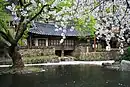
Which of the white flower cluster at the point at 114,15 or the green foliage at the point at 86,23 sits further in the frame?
the green foliage at the point at 86,23

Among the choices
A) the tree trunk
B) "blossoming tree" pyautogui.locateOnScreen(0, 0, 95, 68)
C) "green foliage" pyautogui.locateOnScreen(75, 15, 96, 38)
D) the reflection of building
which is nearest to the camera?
"blossoming tree" pyautogui.locateOnScreen(0, 0, 95, 68)

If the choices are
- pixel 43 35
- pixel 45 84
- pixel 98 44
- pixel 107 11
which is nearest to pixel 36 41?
pixel 43 35

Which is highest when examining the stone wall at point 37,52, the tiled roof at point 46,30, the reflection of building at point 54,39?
the tiled roof at point 46,30

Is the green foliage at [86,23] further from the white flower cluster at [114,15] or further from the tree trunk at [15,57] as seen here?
the tree trunk at [15,57]

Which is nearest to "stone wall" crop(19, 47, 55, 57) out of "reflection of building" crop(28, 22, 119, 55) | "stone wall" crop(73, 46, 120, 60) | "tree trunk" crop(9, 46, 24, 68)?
"reflection of building" crop(28, 22, 119, 55)

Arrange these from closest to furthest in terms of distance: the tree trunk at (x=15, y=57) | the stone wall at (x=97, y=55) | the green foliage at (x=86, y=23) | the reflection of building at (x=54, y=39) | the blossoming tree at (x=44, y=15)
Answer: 1. the blossoming tree at (x=44, y=15)
2. the green foliage at (x=86, y=23)
3. the tree trunk at (x=15, y=57)
4. the stone wall at (x=97, y=55)
5. the reflection of building at (x=54, y=39)

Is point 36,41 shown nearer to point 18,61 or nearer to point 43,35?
point 43,35

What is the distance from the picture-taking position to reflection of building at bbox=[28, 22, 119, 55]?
3183cm

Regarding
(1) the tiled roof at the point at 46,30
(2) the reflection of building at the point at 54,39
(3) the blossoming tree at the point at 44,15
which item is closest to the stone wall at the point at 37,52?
(2) the reflection of building at the point at 54,39

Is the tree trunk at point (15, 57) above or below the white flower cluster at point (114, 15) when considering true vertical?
below

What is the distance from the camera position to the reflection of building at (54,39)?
104 ft

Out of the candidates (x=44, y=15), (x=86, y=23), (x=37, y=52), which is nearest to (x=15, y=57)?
(x=44, y=15)

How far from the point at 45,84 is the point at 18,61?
6.74m

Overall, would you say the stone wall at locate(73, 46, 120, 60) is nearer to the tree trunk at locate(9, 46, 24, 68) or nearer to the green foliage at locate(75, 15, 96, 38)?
the green foliage at locate(75, 15, 96, 38)
